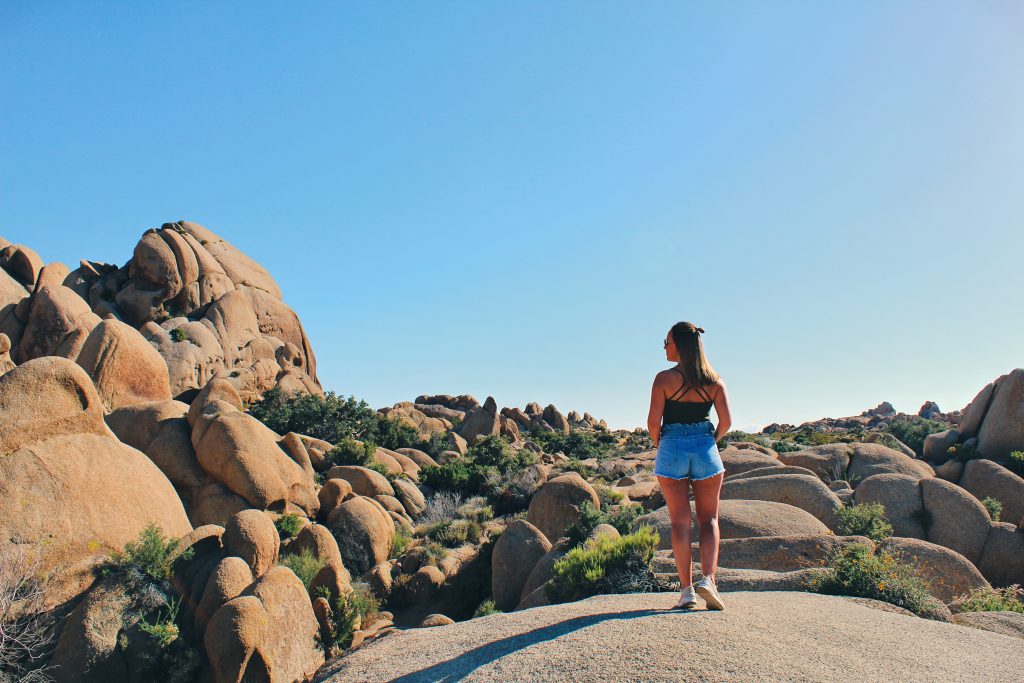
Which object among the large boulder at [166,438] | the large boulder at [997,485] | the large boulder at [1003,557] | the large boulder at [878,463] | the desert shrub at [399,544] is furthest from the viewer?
the large boulder at [878,463]

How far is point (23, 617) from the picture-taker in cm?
970

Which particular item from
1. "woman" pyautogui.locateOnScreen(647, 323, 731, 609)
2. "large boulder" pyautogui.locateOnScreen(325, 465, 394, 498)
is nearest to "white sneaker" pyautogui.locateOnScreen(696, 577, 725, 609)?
"woman" pyautogui.locateOnScreen(647, 323, 731, 609)

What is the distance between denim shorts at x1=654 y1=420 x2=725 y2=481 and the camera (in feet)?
19.8

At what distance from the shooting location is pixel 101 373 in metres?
24.7

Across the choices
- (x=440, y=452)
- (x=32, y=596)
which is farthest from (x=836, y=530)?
(x=440, y=452)

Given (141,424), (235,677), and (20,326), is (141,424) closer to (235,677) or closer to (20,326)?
(235,677)

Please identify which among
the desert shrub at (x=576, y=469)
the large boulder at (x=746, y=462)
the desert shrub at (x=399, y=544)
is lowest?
the desert shrub at (x=399, y=544)

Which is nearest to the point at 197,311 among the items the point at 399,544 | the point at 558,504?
the point at 399,544

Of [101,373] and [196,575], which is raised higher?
[101,373]

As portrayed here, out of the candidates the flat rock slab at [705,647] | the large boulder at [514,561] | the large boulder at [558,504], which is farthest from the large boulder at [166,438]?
the flat rock slab at [705,647]

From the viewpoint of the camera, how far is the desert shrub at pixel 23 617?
910 cm

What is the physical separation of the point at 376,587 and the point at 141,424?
345 inches

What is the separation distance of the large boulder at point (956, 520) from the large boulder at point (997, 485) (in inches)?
148

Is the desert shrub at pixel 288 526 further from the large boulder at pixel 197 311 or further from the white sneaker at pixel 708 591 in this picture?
the large boulder at pixel 197 311
